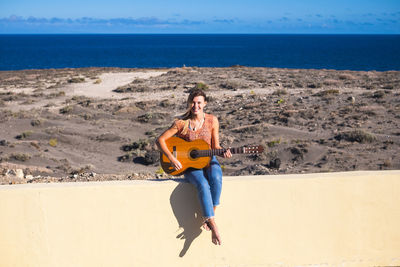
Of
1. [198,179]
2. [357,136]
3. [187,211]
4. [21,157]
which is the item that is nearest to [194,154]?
[198,179]

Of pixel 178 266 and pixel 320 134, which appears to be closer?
pixel 178 266

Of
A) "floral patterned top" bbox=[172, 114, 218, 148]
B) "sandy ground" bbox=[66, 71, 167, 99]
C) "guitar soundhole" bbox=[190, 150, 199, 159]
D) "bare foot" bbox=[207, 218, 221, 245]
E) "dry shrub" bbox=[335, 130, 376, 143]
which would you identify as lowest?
"sandy ground" bbox=[66, 71, 167, 99]

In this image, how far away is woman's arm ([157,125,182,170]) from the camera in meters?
3.92

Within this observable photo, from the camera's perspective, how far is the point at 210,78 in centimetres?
3503

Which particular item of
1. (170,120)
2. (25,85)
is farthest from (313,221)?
(25,85)

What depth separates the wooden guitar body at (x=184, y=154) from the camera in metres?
3.97

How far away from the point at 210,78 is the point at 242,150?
31433 millimetres

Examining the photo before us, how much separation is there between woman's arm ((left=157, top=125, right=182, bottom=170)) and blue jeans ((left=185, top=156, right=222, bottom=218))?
124mm

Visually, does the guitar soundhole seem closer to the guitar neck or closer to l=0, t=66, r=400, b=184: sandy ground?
the guitar neck

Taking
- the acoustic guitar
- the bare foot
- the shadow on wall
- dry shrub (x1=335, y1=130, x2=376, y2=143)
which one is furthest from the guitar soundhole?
dry shrub (x1=335, y1=130, x2=376, y2=143)

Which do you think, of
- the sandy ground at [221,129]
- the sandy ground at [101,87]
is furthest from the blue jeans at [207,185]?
the sandy ground at [101,87]

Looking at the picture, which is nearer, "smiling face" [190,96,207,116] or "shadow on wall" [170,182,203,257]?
"shadow on wall" [170,182,203,257]

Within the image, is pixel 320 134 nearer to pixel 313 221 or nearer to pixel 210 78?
pixel 313 221

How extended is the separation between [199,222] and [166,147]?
0.73m
